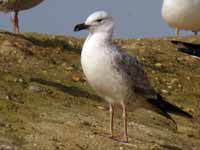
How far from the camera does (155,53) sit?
587 inches

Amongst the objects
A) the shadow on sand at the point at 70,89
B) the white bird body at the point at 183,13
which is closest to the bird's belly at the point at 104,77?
the shadow on sand at the point at 70,89

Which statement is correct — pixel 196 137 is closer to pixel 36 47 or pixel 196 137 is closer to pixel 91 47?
pixel 91 47

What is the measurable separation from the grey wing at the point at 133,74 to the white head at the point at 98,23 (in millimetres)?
352

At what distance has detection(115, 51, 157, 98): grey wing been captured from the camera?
8.76m

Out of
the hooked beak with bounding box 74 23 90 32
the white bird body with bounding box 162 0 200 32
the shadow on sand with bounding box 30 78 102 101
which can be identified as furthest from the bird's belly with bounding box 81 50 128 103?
the white bird body with bounding box 162 0 200 32

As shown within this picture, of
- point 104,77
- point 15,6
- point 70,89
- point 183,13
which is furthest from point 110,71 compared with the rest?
point 183,13

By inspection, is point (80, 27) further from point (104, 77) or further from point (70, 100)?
point (70, 100)

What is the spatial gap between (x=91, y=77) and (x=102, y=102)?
2521mm

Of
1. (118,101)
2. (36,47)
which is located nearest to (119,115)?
(118,101)

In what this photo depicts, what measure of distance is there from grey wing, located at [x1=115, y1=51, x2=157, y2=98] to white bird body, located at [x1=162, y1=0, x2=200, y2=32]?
8939 mm

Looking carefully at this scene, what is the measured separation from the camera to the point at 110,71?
8.62m

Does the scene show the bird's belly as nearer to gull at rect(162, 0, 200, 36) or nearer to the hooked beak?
the hooked beak

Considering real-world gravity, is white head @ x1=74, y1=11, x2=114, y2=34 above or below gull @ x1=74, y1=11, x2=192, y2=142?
above

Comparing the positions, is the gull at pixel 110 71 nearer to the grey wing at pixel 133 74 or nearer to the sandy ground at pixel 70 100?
the grey wing at pixel 133 74
